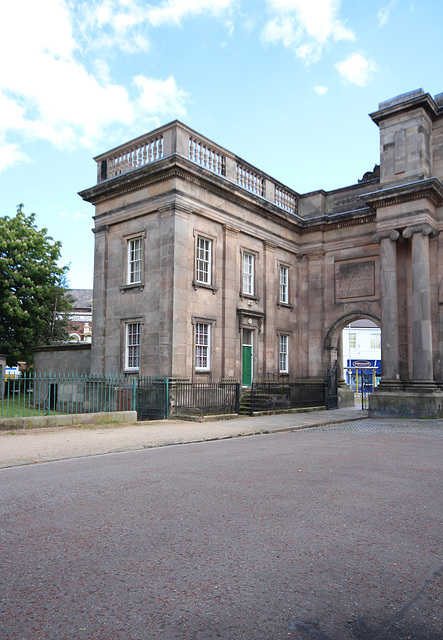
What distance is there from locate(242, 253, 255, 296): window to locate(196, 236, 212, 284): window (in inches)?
106

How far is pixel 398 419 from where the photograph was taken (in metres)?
20.1

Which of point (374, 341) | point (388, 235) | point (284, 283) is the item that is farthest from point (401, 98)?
point (374, 341)

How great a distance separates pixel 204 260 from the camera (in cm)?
2222

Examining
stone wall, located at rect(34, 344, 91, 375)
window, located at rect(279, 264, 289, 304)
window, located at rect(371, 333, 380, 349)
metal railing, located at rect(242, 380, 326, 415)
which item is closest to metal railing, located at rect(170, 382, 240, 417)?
metal railing, located at rect(242, 380, 326, 415)

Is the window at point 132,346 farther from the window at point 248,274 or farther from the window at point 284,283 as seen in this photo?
the window at point 284,283

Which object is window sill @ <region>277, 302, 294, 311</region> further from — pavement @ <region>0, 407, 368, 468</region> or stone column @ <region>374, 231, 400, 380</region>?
pavement @ <region>0, 407, 368, 468</region>

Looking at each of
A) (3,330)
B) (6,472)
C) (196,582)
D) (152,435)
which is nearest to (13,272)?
(3,330)

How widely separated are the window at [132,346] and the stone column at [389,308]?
10.2m

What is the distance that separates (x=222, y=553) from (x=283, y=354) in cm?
2291

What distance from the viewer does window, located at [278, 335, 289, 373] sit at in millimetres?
26891

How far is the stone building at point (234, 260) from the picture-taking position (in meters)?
20.7

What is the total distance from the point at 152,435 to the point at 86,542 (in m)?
8.94

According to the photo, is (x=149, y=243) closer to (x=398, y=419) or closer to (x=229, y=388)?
(x=229, y=388)

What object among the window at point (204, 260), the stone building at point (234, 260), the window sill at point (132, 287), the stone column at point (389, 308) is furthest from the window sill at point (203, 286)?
the stone column at point (389, 308)
